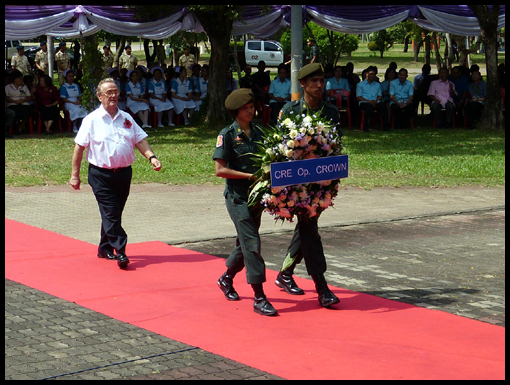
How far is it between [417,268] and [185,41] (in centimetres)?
3449

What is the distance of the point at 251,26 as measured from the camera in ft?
73.0

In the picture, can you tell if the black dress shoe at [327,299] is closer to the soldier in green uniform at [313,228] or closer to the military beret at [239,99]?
the soldier in green uniform at [313,228]

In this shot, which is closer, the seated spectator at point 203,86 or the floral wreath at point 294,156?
the floral wreath at point 294,156

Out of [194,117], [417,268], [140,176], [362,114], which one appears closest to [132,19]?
[194,117]

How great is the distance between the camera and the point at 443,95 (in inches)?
821

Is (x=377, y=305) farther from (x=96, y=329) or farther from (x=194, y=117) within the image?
(x=194, y=117)

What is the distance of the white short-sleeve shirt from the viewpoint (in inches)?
309

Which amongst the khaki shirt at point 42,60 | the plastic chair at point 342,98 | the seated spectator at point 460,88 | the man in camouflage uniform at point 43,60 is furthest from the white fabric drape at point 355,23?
the khaki shirt at point 42,60

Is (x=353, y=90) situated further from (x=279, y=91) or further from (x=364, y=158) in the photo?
(x=364, y=158)

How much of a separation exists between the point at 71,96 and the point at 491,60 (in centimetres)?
1097

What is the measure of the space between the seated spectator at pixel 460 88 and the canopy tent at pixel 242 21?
1.59 metres

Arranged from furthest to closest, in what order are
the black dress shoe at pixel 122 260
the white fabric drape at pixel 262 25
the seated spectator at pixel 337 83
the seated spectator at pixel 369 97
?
the white fabric drape at pixel 262 25
the seated spectator at pixel 337 83
the seated spectator at pixel 369 97
the black dress shoe at pixel 122 260

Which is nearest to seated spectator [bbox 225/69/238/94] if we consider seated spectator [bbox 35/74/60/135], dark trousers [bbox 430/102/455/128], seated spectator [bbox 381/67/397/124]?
seated spectator [bbox 381/67/397/124]

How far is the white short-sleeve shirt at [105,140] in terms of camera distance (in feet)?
25.8
